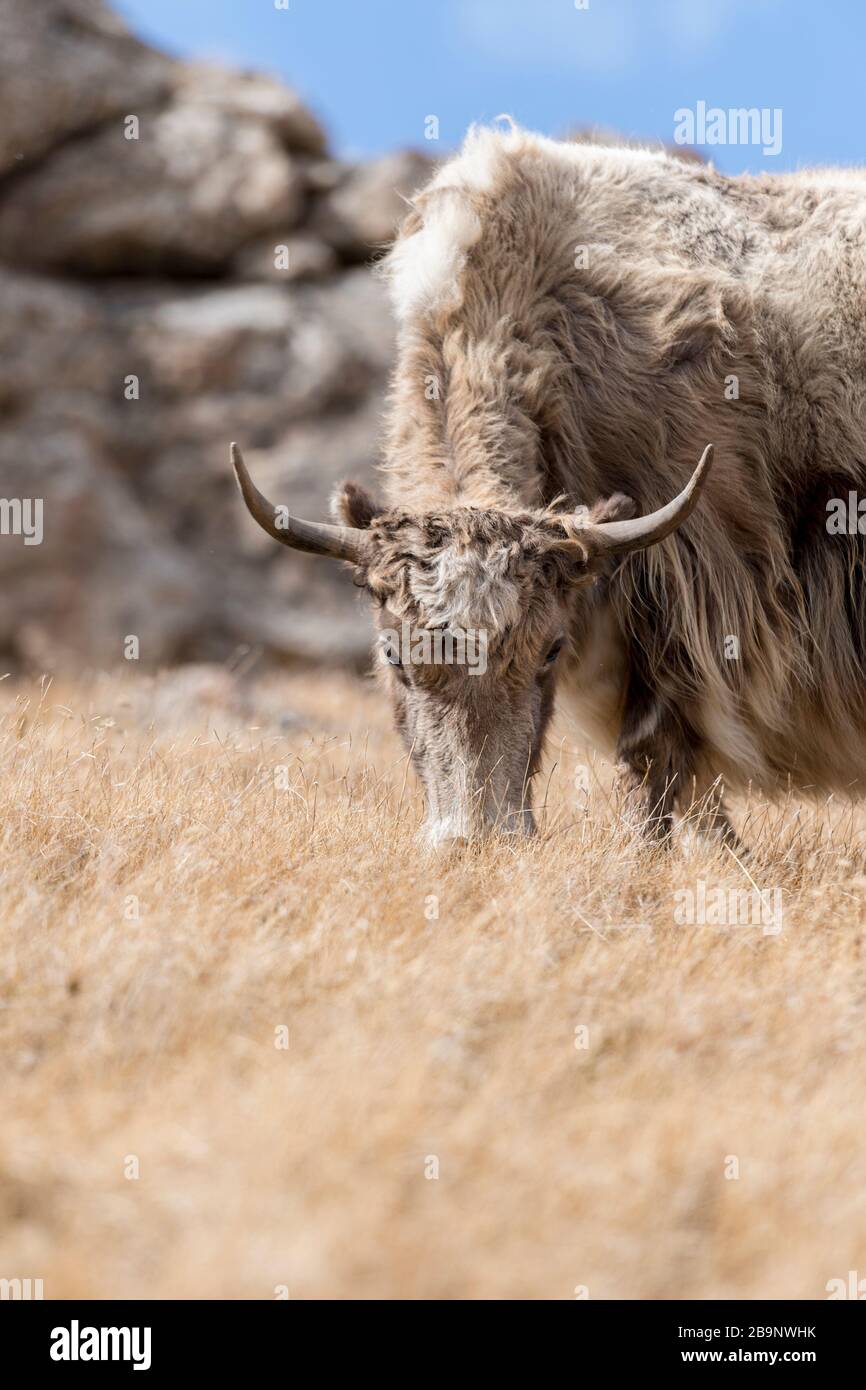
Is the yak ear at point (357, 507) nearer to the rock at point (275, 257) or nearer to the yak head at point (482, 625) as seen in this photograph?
the yak head at point (482, 625)

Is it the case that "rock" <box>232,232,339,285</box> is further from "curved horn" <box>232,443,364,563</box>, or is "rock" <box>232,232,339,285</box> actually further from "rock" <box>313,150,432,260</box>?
"curved horn" <box>232,443,364,563</box>

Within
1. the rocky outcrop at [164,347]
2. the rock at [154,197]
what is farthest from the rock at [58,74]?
the rock at [154,197]

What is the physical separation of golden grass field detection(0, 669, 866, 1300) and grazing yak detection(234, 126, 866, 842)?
779 millimetres

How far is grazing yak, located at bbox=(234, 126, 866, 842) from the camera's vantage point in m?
5.41

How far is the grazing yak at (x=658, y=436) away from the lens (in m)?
5.41

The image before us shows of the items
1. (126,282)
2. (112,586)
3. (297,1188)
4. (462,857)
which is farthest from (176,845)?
(126,282)

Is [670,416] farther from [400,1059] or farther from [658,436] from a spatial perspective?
[400,1059]

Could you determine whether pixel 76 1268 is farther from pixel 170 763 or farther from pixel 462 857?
pixel 170 763

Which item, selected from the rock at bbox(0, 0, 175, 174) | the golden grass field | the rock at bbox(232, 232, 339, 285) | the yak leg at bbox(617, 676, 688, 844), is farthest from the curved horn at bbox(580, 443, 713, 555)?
the rock at bbox(0, 0, 175, 174)

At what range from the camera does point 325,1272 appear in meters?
2.35

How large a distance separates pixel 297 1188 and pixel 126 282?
1527 centimetres

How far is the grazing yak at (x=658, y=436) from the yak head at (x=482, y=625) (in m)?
0.11

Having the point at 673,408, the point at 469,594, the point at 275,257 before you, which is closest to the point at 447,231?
the point at 673,408

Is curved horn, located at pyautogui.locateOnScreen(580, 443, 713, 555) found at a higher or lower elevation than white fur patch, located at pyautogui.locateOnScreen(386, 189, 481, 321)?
lower
